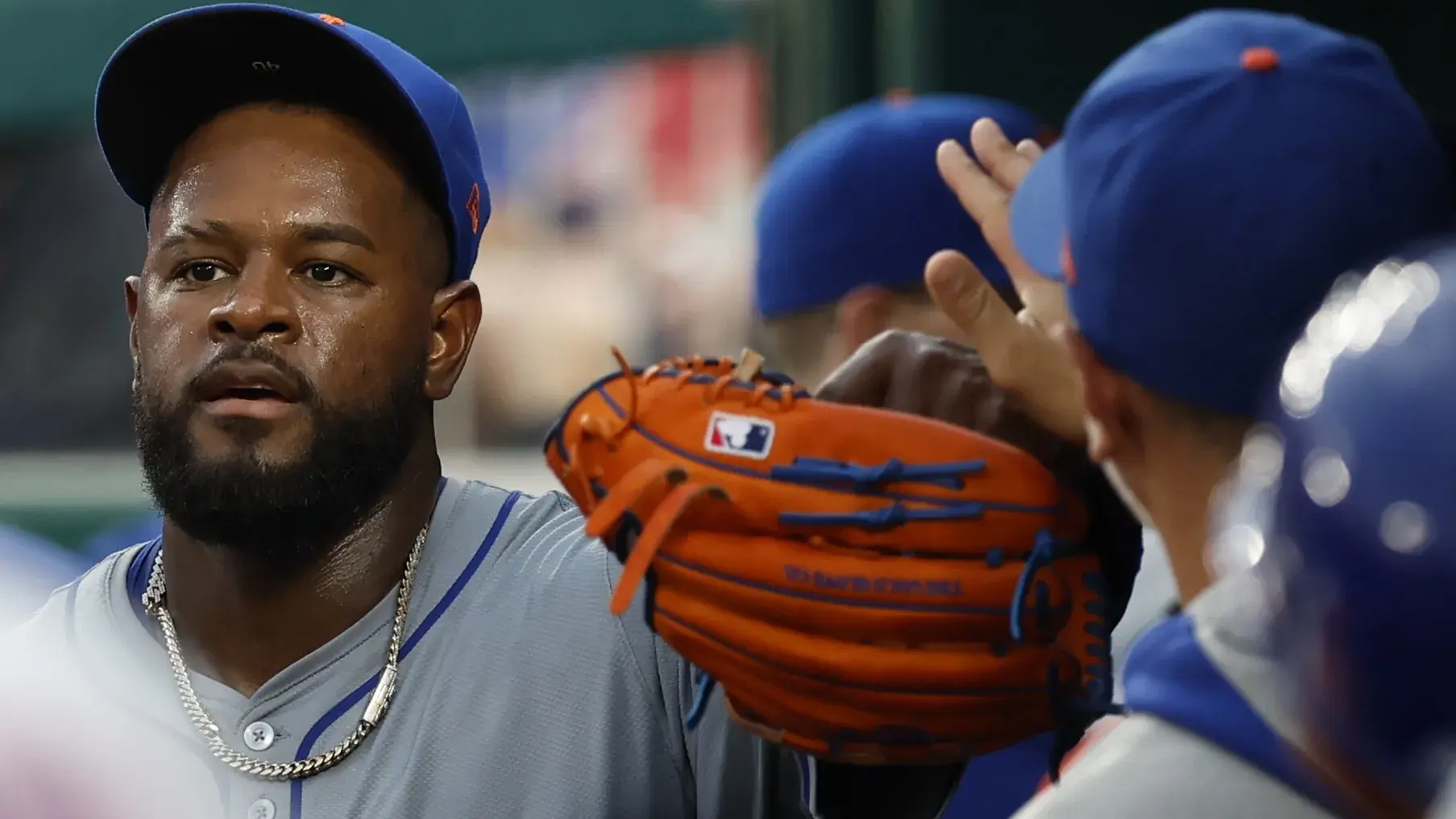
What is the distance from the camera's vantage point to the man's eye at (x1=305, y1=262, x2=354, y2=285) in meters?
1.74

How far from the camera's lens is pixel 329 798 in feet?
5.51

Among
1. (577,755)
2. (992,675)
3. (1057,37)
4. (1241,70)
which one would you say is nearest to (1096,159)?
(1241,70)

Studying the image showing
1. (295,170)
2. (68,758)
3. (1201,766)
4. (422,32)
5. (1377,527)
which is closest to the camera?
(1377,527)

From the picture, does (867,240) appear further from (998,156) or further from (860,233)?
(998,156)

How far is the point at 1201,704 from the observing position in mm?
1064

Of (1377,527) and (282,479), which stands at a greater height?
(1377,527)

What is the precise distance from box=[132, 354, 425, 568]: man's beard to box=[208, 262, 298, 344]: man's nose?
0.02 metres

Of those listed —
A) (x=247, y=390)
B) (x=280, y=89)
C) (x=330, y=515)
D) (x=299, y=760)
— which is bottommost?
(x=299, y=760)

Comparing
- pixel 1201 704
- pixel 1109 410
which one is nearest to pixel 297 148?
pixel 1109 410

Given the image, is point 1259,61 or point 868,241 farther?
point 868,241

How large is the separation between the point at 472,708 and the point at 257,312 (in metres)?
0.40

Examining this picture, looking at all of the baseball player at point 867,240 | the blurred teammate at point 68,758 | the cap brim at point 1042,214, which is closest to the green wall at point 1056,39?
the baseball player at point 867,240

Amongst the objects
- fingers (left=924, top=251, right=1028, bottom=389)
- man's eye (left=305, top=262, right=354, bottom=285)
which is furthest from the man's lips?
fingers (left=924, top=251, right=1028, bottom=389)

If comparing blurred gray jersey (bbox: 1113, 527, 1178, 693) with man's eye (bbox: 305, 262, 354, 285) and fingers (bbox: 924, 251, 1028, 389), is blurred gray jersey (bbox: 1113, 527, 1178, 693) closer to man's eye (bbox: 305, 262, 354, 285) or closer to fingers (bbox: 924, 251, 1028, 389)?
fingers (bbox: 924, 251, 1028, 389)
